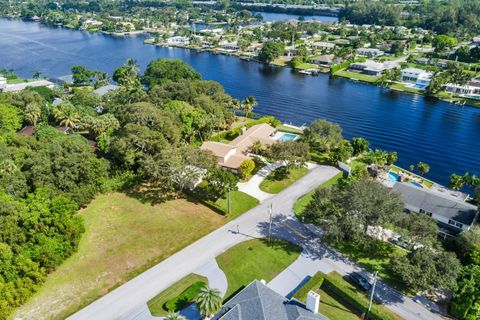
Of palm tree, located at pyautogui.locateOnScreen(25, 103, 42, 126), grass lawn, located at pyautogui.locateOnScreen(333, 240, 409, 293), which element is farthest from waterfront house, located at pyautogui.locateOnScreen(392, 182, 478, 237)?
palm tree, located at pyautogui.locateOnScreen(25, 103, 42, 126)

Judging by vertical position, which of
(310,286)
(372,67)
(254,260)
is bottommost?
(254,260)

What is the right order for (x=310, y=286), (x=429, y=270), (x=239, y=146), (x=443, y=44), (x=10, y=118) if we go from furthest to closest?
(x=443, y=44)
(x=10, y=118)
(x=239, y=146)
(x=310, y=286)
(x=429, y=270)

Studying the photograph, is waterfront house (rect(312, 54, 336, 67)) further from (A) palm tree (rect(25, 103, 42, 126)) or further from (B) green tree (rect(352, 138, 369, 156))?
(A) palm tree (rect(25, 103, 42, 126))

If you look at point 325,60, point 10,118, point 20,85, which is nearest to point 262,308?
point 10,118

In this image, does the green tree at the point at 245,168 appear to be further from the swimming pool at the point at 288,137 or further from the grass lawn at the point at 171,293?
the grass lawn at the point at 171,293

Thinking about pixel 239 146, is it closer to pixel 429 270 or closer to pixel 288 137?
pixel 288 137
